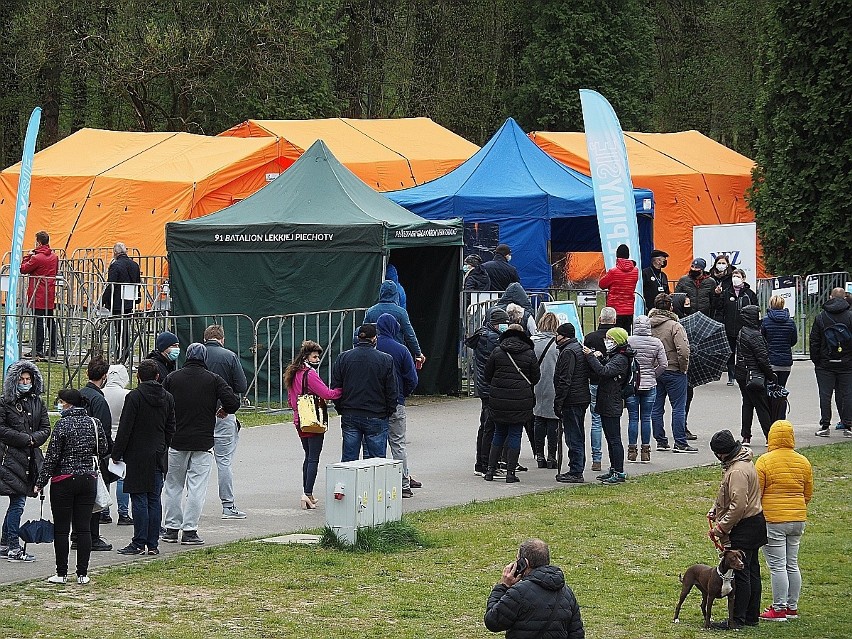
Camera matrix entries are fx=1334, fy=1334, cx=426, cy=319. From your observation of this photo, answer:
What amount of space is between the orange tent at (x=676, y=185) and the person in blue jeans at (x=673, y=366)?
1933 cm

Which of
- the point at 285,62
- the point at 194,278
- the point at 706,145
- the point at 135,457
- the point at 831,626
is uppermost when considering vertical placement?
the point at 285,62

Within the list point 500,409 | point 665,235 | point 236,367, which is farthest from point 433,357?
point 665,235

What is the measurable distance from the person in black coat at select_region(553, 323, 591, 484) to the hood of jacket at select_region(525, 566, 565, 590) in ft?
23.1

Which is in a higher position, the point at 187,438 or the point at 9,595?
the point at 187,438

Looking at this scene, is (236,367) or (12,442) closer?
(12,442)

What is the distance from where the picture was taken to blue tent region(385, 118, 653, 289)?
24.6 metres

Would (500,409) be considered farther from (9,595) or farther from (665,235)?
(665,235)

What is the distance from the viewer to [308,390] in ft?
40.7

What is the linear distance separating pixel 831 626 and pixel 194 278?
1144 cm

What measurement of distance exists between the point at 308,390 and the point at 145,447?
222cm

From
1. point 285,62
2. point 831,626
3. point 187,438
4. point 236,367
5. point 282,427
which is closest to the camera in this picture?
point 831,626

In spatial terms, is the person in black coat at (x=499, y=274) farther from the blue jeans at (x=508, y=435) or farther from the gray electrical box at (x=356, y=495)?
the gray electrical box at (x=356, y=495)

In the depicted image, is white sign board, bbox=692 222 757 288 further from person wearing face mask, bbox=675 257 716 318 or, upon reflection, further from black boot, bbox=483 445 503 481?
black boot, bbox=483 445 503 481

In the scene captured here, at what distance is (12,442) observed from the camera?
10062 millimetres
